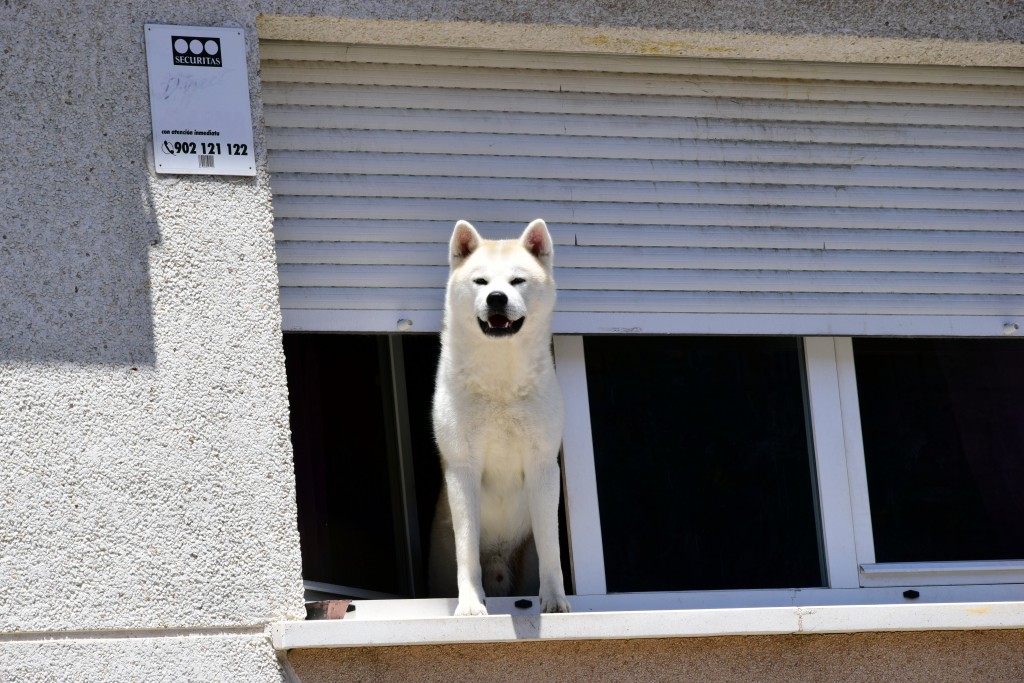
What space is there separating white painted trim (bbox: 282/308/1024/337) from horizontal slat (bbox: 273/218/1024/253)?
0.26 m

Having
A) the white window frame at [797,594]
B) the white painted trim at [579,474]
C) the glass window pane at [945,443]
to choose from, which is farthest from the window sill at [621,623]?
the glass window pane at [945,443]

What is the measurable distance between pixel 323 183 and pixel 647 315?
1226 millimetres

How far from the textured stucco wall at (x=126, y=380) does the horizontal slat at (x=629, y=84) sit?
0.39m

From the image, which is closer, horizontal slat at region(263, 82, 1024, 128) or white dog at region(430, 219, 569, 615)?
white dog at region(430, 219, 569, 615)

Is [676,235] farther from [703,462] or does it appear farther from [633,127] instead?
[703,462]

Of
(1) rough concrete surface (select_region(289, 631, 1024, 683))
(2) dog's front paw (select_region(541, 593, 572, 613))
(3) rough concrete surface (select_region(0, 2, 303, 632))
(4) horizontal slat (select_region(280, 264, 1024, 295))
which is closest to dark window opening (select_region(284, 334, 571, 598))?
(4) horizontal slat (select_region(280, 264, 1024, 295))

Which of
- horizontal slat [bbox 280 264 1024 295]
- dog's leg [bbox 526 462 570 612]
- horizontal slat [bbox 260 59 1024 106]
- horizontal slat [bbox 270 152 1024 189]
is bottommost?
dog's leg [bbox 526 462 570 612]

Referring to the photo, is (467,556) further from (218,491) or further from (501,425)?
(218,491)

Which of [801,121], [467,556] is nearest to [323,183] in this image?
[467,556]

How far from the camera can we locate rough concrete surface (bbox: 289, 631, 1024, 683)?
4.13 m

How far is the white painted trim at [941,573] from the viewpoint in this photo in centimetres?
495

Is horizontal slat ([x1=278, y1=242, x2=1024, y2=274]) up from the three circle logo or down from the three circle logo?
down

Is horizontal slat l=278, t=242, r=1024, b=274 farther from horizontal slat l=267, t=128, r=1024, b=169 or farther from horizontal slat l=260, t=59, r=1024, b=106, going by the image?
horizontal slat l=260, t=59, r=1024, b=106

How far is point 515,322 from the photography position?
4469 millimetres
